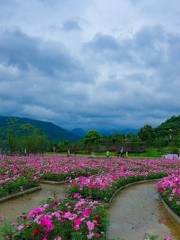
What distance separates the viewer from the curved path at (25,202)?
1044 centimetres

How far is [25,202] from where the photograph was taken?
39.5 feet

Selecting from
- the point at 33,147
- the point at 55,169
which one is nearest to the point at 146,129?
the point at 33,147

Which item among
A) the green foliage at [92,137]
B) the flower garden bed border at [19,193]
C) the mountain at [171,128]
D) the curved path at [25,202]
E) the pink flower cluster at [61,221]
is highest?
the mountain at [171,128]

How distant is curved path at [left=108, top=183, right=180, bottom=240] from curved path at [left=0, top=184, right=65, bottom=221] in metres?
1.81

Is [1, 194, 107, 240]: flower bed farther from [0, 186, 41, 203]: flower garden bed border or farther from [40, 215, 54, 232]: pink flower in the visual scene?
[0, 186, 41, 203]: flower garden bed border

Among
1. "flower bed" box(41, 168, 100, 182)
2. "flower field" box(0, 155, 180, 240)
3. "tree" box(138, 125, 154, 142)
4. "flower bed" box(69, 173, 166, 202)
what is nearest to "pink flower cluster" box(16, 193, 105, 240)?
"flower field" box(0, 155, 180, 240)

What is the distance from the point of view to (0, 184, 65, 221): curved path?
1044cm

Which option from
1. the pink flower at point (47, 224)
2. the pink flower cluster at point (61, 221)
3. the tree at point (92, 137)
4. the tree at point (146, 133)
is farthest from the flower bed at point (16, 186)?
the tree at point (146, 133)

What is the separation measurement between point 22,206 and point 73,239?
5477 mm

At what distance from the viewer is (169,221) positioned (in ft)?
33.3

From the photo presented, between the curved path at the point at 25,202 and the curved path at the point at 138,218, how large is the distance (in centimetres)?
181

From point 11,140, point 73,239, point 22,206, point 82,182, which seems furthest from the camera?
point 11,140

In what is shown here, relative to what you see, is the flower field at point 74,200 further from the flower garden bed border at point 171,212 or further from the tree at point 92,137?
the tree at point 92,137

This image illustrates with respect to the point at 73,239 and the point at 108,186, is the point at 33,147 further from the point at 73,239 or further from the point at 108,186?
the point at 73,239
